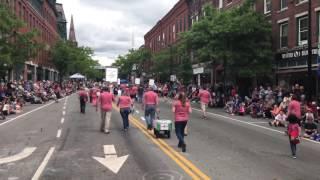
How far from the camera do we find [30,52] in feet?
124

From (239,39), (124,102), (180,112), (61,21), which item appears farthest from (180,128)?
(61,21)

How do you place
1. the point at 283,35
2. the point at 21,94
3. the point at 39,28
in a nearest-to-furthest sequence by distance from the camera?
the point at 283,35 → the point at 21,94 → the point at 39,28

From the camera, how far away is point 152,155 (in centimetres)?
1268

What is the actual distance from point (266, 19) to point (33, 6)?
121 ft

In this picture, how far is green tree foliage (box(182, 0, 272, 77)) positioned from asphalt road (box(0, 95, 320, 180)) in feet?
48.9

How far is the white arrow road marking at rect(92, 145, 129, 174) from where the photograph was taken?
36.0 ft

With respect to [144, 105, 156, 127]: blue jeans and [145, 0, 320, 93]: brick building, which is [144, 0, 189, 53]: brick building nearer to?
[145, 0, 320, 93]: brick building

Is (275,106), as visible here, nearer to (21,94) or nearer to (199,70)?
(21,94)

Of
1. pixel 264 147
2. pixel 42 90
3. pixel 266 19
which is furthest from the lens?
pixel 42 90

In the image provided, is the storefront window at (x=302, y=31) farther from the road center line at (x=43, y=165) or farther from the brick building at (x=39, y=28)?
the brick building at (x=39, y=28)

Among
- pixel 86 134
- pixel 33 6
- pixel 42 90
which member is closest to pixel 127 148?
pixel 86 134

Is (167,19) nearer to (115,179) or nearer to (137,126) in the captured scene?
(137,126)

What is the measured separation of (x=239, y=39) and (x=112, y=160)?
2472 centimetres

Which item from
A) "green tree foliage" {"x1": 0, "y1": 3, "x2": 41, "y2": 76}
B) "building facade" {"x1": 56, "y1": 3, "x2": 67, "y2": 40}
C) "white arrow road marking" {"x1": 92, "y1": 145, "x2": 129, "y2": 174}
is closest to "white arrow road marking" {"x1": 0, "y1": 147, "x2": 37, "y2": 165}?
"white arrow road marking" {"x1": 92, "y1": 145, "x2": 129, "y2": 174}
